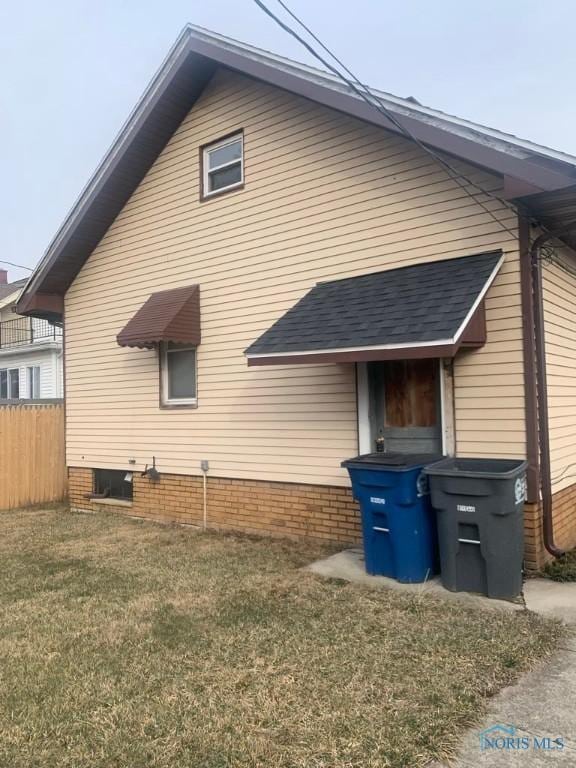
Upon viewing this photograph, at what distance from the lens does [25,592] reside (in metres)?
5.68

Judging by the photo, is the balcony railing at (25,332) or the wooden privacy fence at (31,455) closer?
the wooden privacy fence at (31,455)

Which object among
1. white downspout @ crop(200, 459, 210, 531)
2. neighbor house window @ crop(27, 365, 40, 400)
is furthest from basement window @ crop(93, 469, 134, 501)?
neighbor house window @ crop(27, 365, 40, 400)

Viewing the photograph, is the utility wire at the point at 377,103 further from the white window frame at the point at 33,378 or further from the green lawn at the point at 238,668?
the white window frame at the point at 33,378

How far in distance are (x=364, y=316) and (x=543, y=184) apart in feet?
6.66

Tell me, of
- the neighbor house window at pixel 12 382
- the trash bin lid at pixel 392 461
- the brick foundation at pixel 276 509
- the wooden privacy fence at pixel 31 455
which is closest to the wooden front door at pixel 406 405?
the trash bin lid at pixel 392 461

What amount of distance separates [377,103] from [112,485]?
788 cm

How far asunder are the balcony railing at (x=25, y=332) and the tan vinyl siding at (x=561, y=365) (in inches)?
866

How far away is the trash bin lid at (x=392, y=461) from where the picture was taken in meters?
5.42

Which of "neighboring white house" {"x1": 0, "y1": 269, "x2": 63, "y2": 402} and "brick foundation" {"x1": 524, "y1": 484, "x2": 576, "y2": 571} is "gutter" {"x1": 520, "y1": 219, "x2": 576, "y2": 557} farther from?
"neighboring white house" {"x1": 0, "y1": 269, "x2": 63, "y2": 402}

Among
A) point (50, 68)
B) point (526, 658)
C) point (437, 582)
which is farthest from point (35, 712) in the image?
point (50, 68)

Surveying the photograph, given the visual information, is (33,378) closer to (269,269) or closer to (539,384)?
(269,269)

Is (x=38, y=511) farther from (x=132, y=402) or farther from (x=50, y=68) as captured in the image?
(x=50, y=68)

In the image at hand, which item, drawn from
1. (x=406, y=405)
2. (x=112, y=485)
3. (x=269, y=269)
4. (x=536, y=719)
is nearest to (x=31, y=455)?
(x=112, y=485)

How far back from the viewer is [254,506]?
807 cm
